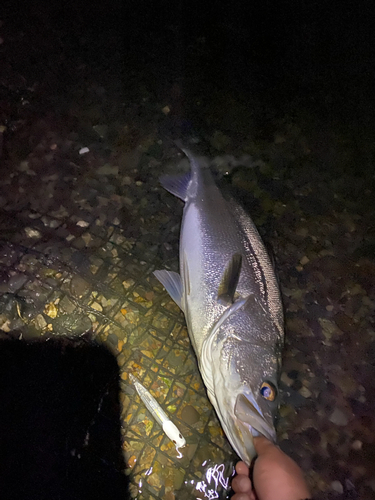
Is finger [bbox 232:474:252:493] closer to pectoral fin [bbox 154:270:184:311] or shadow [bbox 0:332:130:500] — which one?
shadow [bbox 0:332:130:500]

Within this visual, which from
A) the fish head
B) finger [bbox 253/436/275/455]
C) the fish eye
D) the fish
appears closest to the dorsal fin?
the fish

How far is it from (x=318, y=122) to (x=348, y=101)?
390mm

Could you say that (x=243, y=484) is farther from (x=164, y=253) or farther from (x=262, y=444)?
(x=164, y=253)

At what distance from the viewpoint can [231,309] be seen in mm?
1520

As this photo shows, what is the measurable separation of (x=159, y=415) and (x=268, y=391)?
22.3 inches

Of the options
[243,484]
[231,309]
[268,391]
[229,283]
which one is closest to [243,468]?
[243,484]

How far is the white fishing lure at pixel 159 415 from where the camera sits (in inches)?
60.2

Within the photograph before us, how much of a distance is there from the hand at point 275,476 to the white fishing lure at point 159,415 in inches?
17.7

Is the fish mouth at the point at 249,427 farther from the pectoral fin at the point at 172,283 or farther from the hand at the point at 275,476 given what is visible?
the pectoral fin at the point at 172,283

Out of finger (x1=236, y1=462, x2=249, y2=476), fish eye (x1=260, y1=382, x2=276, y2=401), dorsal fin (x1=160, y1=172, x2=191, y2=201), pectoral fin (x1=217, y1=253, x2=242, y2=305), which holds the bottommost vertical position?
finger (x1=236, y1=462, x2=249, y2=476)

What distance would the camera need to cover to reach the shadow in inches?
57.4

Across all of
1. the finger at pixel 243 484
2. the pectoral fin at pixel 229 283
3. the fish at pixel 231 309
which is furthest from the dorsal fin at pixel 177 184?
the finger at pixel 243 484

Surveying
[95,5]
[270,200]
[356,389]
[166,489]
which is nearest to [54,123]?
[95,5]

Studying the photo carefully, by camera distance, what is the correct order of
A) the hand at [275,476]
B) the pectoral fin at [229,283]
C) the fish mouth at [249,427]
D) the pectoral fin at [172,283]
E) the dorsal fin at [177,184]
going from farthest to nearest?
the dorsal fin at [177,184]
the pectoral fin at [172,283]
the pectoral fin at [229,283]
the fish mouth at [249,427]
the hand at [275,476]
